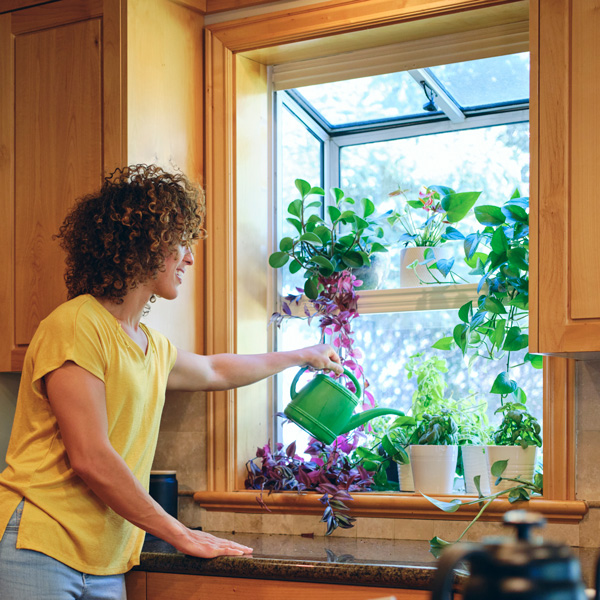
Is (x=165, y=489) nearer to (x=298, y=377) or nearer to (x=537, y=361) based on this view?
(x=298, y=377)

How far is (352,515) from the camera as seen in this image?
7.07ft

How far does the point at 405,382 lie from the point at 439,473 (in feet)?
1.16

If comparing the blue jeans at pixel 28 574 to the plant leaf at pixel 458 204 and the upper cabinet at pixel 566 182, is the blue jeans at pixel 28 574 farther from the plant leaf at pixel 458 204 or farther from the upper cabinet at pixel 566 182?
the plant leaf at pixel 458 204

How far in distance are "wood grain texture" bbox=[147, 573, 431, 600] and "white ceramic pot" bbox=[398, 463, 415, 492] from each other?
60 cm

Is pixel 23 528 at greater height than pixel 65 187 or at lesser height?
lesser

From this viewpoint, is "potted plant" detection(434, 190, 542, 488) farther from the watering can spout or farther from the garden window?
the watering can spout

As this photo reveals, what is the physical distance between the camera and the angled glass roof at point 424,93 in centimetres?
236

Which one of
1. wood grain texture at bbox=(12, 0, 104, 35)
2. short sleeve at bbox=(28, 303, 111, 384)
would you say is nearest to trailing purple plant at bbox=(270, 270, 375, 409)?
short sleeve at bbox=(28, 303, 111, 384)

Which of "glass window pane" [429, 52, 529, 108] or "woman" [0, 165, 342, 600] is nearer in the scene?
A: "woman" [0, 165, 342, 600]

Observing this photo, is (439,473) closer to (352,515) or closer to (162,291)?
(352,515)

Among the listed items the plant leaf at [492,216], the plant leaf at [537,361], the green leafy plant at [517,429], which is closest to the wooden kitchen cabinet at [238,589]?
the green leafy plant at [517,429]

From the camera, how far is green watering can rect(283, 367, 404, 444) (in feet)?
7.03

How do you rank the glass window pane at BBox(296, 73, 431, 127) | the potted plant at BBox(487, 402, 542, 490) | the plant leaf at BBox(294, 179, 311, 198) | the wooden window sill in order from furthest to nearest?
the glass window pane at BBox(296, 73, 431, 127), the plant leaf at BBox(294, 179, 311, 198), the potted plant at BBox(487, 402, 542, 490), the wooden window sill

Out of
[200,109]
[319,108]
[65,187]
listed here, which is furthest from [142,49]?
[319,108]
